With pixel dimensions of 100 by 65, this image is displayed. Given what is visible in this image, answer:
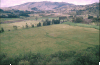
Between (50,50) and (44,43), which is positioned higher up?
(44,43)

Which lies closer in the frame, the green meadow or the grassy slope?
the green meadow

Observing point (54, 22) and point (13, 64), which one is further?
point (54, 22)

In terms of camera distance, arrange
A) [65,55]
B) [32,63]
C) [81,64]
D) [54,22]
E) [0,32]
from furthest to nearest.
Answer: [54,22] < [0,32] < [65,55] < [32,63] < [81,64]

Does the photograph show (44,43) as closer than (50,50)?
No

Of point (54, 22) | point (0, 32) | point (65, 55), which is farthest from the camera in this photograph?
point (54, 22)

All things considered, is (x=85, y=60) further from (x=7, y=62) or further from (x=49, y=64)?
(x=7, y=62)

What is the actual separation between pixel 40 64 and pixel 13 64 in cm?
509

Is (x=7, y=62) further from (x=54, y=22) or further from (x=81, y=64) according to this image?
(x=54, y=22)

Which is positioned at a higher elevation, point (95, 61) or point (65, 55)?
point (95, 61)

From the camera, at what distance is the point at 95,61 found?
50.8 ft

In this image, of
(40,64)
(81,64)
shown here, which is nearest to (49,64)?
(40,64)

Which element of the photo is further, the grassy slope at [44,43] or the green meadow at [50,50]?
the grassy slope at [44,43]

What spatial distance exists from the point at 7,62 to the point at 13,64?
117 cm

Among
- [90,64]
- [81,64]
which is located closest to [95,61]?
[90,64]
